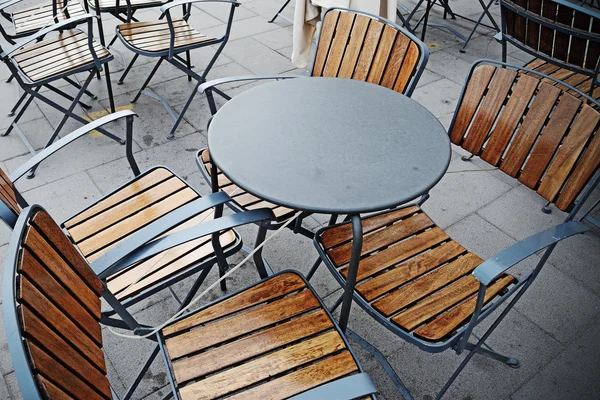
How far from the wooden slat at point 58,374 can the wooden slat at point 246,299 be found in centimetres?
51

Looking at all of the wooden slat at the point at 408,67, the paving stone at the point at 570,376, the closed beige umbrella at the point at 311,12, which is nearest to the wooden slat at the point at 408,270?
the paving stone at the point at 570,376

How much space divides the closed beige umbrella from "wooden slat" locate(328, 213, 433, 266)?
1.70 m

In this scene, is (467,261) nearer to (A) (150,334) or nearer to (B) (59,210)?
(A) (150,334)

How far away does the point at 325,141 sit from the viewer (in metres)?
1.84

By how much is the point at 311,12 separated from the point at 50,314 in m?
2.85

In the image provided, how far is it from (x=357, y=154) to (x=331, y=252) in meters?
0.43

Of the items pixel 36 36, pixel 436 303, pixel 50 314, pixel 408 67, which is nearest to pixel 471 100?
pixel 408 67

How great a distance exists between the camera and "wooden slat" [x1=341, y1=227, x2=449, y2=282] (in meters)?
1.89

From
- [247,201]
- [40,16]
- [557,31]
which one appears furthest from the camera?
[40,16]

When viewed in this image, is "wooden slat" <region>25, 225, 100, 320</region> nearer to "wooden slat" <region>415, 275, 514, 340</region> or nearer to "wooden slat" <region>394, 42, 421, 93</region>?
"wooden slat" <region>415, 275, 514, 340</region>

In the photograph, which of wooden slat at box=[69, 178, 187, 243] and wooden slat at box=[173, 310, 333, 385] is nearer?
wooden slat at box=[173, 310, 333, 385]

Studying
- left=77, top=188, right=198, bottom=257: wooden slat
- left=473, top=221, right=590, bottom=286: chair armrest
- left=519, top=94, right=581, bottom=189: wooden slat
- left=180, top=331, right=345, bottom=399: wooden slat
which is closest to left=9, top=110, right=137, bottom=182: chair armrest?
left=77, top=188, right=198, bottom=257: wooden slat

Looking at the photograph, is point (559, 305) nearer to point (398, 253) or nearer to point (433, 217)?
point (433, 217)

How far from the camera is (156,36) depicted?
3.60 meters
